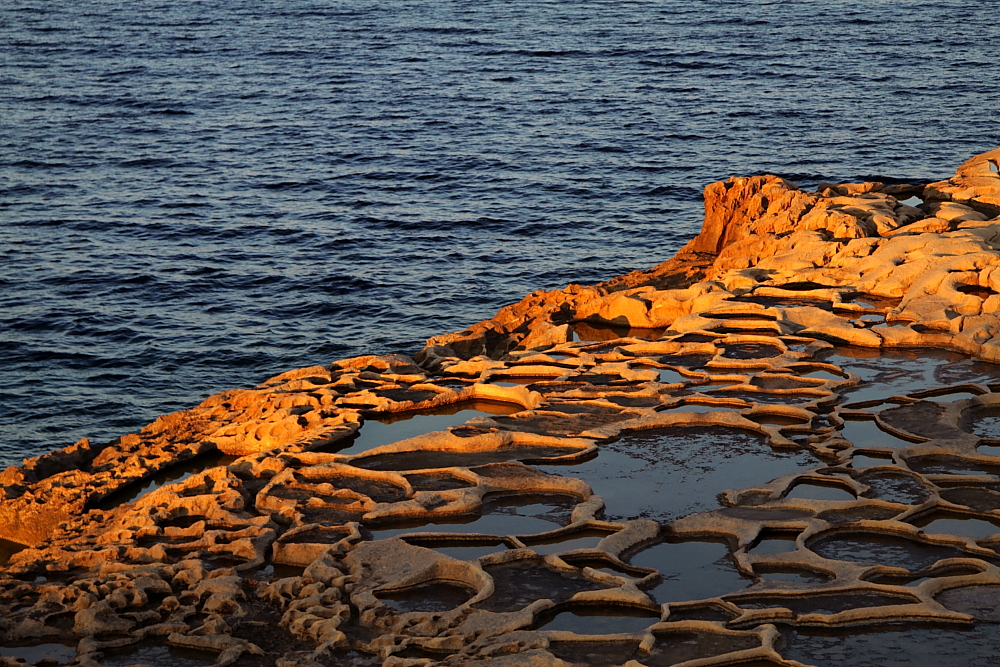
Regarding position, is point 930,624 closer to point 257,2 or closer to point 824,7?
point 824,7

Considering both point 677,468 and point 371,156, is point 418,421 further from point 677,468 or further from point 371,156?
point 371,156

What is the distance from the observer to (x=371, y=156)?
74.9 feet

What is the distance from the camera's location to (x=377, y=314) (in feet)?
51.5

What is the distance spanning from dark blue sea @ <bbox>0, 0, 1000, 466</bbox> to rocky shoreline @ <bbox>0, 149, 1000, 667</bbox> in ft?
13.5

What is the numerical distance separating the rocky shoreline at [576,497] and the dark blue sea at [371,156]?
411 centimetres

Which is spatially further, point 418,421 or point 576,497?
point 418,421

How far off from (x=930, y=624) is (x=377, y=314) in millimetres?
10831

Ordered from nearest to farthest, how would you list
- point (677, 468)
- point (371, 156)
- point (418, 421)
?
1. point (677, 468)
2. point (418, 421)
3. point (371, 156)

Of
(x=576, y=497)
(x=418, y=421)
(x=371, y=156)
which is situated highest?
(x=371, y=156)

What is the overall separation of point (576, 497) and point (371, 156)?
16.3m

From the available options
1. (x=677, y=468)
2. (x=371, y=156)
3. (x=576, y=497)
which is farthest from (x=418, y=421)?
(x=371, y=156)

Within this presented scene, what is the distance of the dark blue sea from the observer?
1512cm

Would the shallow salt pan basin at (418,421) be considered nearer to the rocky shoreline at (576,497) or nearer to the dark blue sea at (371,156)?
the rocky shoreline at (576,497)

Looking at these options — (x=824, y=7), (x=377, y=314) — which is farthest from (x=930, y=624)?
(x=824, y=7)
